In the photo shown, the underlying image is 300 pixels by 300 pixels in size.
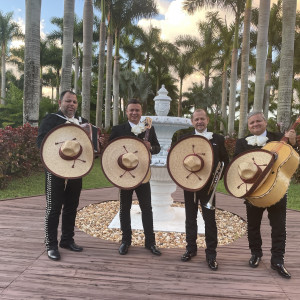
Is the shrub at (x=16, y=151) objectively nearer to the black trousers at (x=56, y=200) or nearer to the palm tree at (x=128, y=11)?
the black trousers at (x=56, y=200)

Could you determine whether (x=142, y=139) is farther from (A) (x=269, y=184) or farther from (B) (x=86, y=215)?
(B) (x=86, y=215)

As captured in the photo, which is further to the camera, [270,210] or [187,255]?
[187,255]

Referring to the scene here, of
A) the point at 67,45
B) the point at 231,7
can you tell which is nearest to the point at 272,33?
the point at 231,7

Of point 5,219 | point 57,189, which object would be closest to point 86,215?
point 5,219

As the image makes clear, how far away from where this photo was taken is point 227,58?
26.8m

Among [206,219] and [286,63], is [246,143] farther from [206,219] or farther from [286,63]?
[286,63]

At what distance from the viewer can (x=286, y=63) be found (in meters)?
8.98

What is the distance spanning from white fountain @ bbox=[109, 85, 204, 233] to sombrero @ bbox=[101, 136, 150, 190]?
4.99 ft

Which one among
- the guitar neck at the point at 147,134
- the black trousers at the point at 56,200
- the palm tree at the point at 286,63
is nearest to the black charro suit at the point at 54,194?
the black trousers at the point at 56,200

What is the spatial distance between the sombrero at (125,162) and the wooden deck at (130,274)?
965mm

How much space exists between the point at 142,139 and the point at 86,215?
2.58 metres

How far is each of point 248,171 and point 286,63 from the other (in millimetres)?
7413

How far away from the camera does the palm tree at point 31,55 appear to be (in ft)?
31.2

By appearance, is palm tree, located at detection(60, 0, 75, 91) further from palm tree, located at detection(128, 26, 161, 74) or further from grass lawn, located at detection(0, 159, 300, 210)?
palm tree, located at detection(128, 26, 161, 74)
